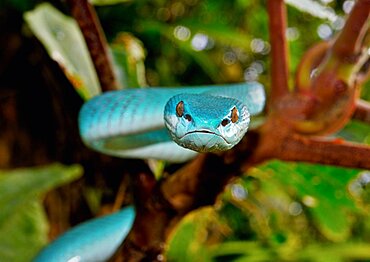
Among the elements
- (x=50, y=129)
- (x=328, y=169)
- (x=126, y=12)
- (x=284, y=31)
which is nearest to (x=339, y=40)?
(x=284, y=31)

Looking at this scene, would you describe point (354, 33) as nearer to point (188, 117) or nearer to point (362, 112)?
point (362, 112)

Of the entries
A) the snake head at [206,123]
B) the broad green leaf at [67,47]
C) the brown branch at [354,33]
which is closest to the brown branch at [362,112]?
the brown branch at [354,33]

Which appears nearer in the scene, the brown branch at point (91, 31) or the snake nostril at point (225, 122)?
the snake nostril at point (225, 122)

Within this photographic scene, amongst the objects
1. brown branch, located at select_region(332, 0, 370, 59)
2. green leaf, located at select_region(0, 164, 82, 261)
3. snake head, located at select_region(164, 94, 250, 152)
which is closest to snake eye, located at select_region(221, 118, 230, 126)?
snake head, located at select_region(164, 94, 250, 152)

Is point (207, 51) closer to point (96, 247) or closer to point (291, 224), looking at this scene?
point (291, 224)

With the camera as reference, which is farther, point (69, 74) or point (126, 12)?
point (126, 12)

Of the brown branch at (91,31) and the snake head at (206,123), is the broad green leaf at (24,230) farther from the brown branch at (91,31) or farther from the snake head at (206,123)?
the snake head at (206,123)

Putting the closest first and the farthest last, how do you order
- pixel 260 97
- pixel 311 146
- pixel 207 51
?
1. pixel 311 146
2. pixel 260 97
3. pixel 207 51

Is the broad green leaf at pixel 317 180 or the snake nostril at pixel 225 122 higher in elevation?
the snake nostril at pixel 225 122
